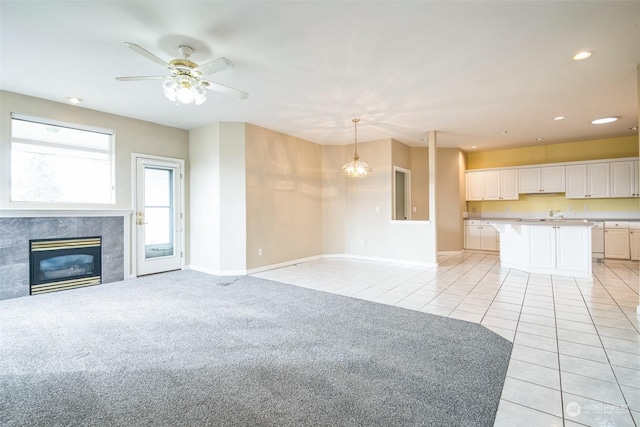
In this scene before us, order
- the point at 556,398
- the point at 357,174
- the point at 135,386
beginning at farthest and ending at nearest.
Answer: the point at 357,174 < the point at 135,386 < the point at 556,398

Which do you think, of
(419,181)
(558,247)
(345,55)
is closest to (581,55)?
(345,55)

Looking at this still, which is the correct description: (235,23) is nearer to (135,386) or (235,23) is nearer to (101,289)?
(135,386)

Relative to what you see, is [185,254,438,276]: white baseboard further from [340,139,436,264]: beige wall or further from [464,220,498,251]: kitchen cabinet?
[464,220,498,251]: kitchen cabinet

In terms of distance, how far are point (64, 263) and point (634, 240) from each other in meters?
10.8

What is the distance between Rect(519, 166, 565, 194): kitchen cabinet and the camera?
7320mm

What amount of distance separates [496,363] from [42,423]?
120 inches

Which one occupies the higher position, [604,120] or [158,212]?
[604,120]

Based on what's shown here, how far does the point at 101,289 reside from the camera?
4711 mm

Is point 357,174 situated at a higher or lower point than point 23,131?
lower

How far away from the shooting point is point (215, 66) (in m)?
2.97

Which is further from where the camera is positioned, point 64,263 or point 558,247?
point 558,247

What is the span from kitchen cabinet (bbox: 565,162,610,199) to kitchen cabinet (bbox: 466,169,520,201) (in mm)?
1088

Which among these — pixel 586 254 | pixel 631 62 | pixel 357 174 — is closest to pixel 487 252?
pixel 586 254

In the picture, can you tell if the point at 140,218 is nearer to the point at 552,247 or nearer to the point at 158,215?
the point at 158,215
